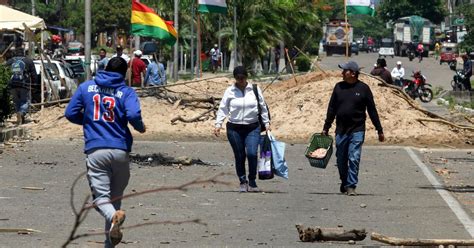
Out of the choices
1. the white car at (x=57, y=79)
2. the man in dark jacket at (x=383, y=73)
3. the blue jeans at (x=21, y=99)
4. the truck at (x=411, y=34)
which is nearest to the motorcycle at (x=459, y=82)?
the man in dark jacket at (x=383, y=73)

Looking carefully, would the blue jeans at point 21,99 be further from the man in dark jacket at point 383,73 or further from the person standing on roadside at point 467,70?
the person standing on roadside at point 467,70

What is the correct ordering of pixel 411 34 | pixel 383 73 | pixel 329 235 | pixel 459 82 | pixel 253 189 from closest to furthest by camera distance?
pixel 329 235 < pixel 253 189 < pixel 383 73 < pixel 459 82 < pixel 411 34

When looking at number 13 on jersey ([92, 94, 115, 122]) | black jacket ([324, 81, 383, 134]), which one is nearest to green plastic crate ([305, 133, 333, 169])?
black jacket ([324, 81, 383, 134])

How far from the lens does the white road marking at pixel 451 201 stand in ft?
41.2

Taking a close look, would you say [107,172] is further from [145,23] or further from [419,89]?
[419,89]

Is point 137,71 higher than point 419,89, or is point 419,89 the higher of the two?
point 137,71

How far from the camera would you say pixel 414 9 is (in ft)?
513

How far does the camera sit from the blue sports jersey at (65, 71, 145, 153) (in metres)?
9.86

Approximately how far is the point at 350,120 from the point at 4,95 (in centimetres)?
1035

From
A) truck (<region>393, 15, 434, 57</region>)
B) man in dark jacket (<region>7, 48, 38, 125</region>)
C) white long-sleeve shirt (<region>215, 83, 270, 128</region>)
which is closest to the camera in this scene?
white long-sleeve shirt (<region>215, 83, 270, 128</region>)

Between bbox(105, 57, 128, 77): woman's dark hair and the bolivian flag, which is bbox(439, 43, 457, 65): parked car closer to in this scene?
the bolivian flag

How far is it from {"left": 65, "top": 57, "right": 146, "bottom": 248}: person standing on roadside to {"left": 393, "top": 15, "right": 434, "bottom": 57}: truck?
354 ft

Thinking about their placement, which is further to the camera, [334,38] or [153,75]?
[334,38]

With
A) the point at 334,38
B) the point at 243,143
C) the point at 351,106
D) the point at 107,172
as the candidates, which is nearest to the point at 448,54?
the point at 334,38
